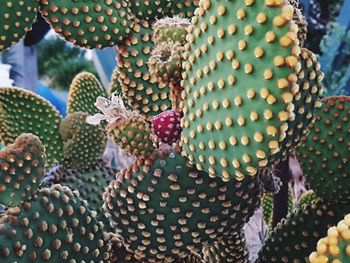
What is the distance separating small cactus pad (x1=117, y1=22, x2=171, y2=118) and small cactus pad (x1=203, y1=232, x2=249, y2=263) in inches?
11.3

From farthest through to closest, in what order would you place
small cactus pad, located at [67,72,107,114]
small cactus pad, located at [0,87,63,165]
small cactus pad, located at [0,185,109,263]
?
small cactus pad, located at [67,72,107,114] → small cactus pad, located at [0,87,63,165] → small cactus pad, located at [0,185,109,263]

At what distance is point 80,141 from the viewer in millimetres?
1854

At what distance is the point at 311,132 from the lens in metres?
1.04

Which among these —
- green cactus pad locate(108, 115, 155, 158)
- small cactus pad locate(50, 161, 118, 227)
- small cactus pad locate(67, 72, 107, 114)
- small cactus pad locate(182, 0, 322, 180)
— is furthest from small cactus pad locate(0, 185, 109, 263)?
small cactus pad locate(67, 72, 107, 114)

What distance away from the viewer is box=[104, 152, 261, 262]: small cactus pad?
875 mm

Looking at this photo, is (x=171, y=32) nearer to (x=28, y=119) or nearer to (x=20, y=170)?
(x=20, y=170)

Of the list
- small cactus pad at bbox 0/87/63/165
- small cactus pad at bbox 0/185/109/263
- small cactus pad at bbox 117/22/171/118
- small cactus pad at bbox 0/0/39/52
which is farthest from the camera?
small cactus pad at bbox 0/87/63/165

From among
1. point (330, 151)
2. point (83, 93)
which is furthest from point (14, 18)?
point (83, 93)

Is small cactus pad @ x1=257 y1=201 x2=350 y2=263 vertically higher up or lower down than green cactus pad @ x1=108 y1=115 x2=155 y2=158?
lower down

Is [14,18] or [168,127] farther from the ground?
[14,18]

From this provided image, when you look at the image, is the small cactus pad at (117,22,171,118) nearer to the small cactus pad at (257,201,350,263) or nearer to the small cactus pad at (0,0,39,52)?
the small cactus pad at (0,0,39,52)

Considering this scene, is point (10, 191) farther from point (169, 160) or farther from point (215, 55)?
point (215, 55)

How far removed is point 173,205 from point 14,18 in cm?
42

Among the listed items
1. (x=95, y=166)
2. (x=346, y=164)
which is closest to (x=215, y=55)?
(x=346, y=164)
